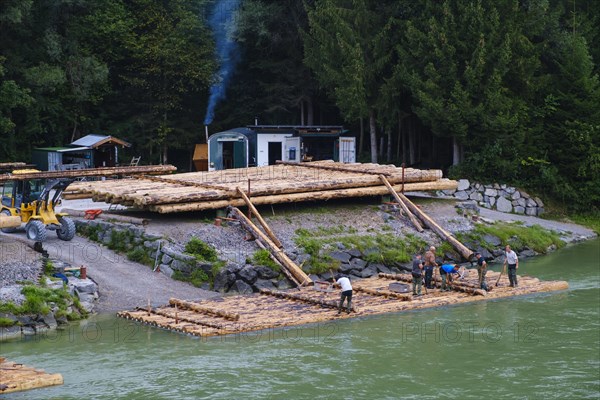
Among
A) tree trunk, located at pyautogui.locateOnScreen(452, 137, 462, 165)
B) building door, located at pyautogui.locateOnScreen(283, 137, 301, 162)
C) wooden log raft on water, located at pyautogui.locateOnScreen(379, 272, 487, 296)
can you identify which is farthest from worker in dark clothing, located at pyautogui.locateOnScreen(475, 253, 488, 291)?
building door, located at pyautogui.locateOnScreen(283, 137, 301, 162)

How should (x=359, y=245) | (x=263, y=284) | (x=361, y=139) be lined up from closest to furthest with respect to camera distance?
(x=263, y=284)
(x=359, y=245)
(x=361, y=139)

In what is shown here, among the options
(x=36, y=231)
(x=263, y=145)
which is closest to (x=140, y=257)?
(x=36, y=231)

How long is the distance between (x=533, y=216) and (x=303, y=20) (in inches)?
718

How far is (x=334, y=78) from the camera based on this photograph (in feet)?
197

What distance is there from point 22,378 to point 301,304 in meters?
11.2

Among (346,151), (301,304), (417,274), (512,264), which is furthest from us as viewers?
(346,151)

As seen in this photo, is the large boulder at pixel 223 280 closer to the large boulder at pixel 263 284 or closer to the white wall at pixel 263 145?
the large boulder at pixel 263 284

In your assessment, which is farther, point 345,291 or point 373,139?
point 373,139

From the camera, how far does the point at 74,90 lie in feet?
203

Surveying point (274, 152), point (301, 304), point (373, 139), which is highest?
point (373, 139)

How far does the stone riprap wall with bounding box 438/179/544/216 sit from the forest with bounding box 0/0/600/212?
2.79 ft

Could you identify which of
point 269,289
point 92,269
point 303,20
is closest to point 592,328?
point 269,289

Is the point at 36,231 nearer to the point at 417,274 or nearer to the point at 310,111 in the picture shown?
the point at 417,274

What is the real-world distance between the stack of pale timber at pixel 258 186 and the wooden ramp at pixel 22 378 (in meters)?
14.7
